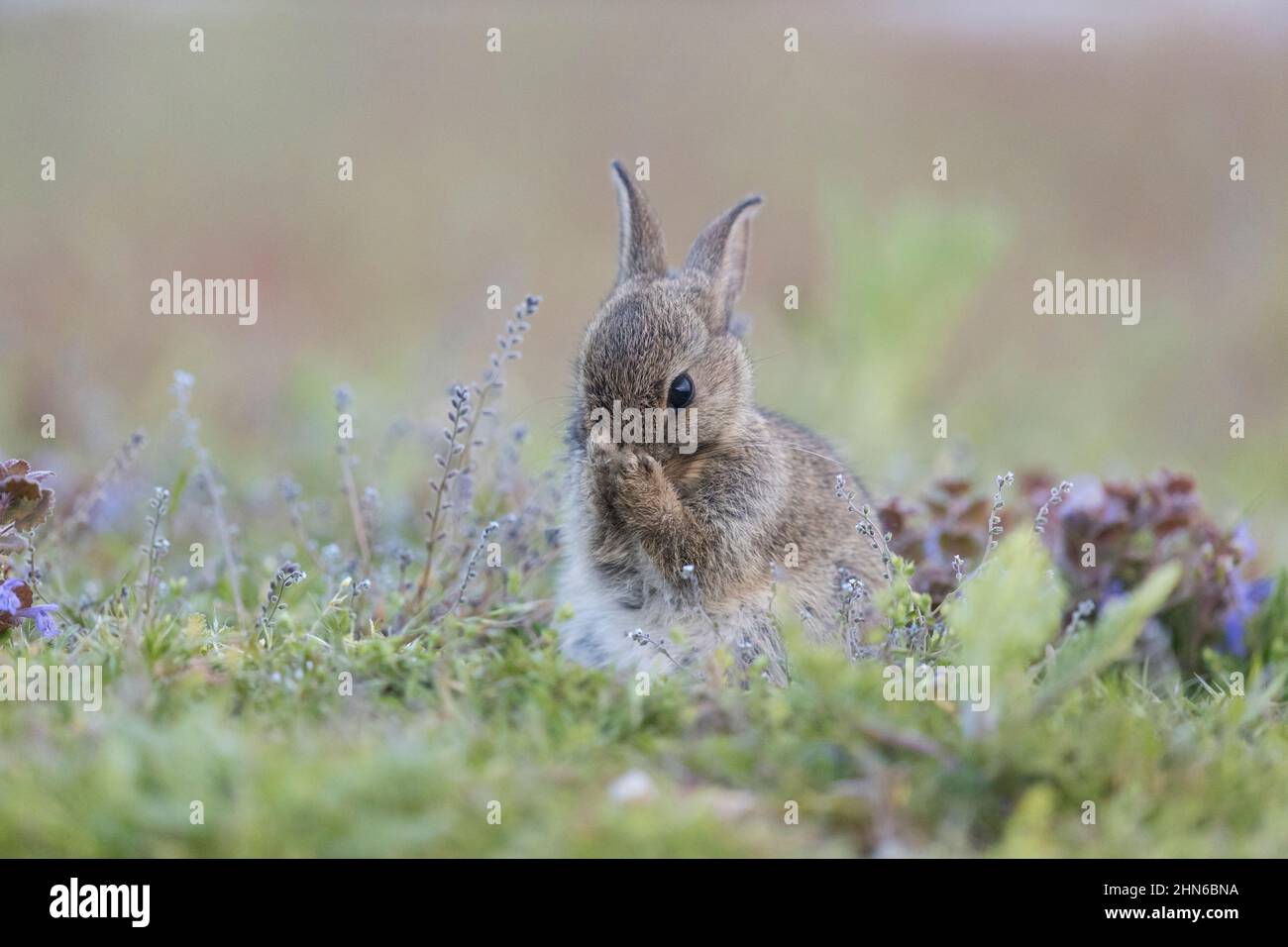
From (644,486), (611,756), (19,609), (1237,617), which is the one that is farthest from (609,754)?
(1237,617)

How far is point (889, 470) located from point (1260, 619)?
2672 millimetres

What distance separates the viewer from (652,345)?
16.3ft

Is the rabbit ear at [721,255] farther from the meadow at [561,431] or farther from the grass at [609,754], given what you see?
the grass at [609,754]

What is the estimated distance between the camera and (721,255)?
556 cm

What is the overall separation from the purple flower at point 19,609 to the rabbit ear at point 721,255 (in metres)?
2.75

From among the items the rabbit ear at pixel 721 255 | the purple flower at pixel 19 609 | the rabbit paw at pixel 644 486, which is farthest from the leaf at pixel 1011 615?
the purple flower at pixel 19 609

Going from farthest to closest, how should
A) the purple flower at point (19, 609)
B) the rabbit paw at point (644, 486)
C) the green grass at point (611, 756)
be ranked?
the rabbit paw at point (644, 486)
the purple flower at point (19, 609)
the green grass at point (611, 756)

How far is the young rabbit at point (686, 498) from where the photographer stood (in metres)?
4.93

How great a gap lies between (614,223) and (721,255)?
30.0ft

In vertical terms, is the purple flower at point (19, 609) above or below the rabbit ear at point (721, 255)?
below

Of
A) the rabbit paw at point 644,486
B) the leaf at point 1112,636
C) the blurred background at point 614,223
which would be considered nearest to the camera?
the leaf at point 1112,636

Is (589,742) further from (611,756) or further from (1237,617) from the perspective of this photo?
(1237,617)

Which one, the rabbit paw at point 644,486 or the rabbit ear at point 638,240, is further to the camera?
the rabbit ear at point 638,240

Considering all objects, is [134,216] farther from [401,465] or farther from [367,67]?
A: [401,465]
